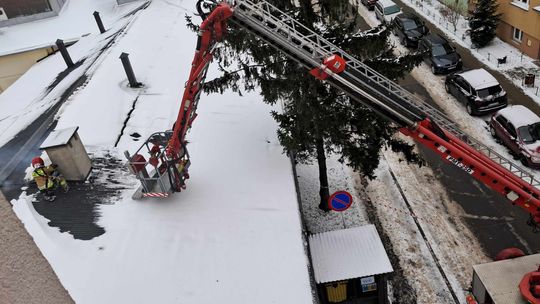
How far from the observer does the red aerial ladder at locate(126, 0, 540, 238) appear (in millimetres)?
9922

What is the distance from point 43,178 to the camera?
1173 centimetres

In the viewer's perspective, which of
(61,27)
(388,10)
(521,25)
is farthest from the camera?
(388,10)

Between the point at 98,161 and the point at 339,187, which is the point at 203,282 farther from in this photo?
the point at 339,187

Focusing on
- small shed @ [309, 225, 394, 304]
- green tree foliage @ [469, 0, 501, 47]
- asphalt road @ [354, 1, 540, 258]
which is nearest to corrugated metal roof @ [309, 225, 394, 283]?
→ small shed @ [309, 225, 394, 304]

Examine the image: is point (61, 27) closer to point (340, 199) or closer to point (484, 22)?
point (340, 199)

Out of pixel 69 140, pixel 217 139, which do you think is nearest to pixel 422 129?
pixel 217 139

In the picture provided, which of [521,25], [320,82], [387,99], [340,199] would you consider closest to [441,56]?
[521,25]

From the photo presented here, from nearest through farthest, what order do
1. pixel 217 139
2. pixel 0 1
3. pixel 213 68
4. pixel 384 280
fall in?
pixel 384 280, pixel 217 139, pixel 213 68, pixel 0 1

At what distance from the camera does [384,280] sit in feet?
38.2

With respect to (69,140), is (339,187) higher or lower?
lower

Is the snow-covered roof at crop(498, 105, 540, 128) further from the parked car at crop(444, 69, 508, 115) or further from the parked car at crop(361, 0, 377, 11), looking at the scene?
the parked car at crop(361, 0, 377, 11)

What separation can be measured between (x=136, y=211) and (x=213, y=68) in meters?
9.28

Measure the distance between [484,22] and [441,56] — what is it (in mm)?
3184

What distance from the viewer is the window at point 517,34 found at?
24031 mm
